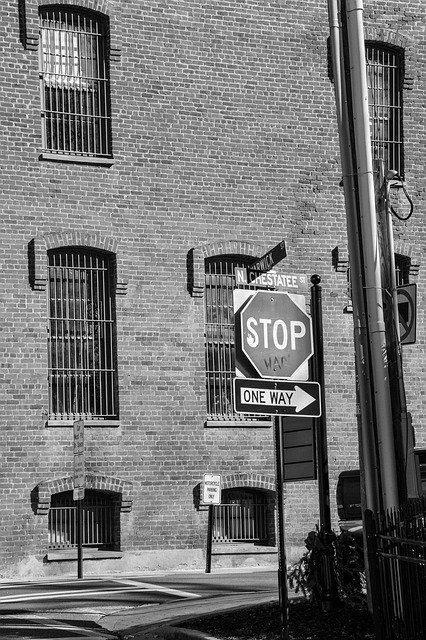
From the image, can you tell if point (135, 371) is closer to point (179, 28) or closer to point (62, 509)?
point (62, 509)

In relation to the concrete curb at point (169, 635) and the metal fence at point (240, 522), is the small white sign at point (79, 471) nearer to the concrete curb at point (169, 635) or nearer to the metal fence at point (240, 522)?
the metal fence at point (240, 522)

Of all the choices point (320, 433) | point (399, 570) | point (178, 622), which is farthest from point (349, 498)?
point (399, 570)

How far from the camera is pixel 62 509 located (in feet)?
70.0

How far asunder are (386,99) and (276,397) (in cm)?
1550

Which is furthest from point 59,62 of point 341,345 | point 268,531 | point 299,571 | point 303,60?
point 299,571

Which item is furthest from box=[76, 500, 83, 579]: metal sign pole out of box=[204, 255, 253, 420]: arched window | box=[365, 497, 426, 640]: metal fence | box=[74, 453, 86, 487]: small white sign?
box=[365, 497, 426, 640]: metal fence

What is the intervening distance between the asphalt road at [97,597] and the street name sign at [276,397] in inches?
119

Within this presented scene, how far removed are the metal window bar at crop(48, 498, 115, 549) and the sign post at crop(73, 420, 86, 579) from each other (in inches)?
35.4

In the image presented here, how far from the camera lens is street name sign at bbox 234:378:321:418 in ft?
33.4

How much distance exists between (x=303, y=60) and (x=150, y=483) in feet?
27.8

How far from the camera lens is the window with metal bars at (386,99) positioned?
24.7m

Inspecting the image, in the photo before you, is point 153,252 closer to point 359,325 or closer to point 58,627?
point 58,627

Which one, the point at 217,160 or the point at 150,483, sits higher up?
the point at 217,160

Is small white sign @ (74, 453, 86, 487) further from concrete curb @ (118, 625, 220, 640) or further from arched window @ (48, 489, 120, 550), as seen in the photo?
concrete curb @ (118, 625, 220, 640)
